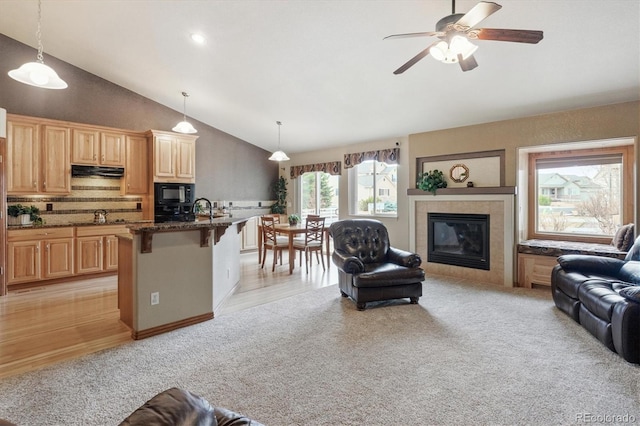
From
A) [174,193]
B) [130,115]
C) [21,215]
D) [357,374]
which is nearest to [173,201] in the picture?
[174,193]

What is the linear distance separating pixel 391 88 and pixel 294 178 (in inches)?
172

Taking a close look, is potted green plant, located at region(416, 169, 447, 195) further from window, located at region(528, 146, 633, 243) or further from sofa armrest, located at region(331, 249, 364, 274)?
sofa armrest, located at region(331, 249, 364, 274)

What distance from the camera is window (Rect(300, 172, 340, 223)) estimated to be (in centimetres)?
784

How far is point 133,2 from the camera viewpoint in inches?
142

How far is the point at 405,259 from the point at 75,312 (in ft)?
13.2

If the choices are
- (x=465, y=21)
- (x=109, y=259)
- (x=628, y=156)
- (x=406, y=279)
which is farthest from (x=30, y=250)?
(x=628, y=156)

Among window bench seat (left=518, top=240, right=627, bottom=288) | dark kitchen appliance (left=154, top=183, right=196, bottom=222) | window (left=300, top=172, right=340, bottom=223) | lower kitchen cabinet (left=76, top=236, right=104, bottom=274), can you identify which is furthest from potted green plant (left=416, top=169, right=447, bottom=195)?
lower kitchen cabinet (left=76, top=236, right=104, bottom=274)

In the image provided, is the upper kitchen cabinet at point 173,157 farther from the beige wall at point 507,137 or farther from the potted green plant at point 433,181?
the potted green plant at point 433,181

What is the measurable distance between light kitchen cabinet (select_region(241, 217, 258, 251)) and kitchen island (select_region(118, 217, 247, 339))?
3.87 m

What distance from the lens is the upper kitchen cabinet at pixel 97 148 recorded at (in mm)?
5297

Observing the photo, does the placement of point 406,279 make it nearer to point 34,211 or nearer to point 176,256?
point 176,256

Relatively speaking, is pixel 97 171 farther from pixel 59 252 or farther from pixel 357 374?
pixel 357 374

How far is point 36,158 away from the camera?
16.2 feet

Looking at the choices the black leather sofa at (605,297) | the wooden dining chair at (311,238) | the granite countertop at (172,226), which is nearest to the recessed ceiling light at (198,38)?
the granite countertop at (172,226)
